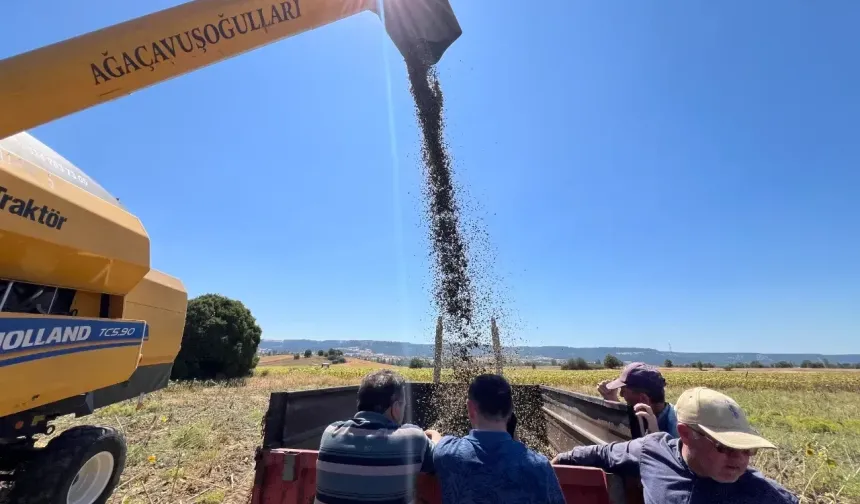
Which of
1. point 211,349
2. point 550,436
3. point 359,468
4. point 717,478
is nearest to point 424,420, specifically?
point 550,436

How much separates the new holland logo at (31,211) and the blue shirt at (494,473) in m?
2.85

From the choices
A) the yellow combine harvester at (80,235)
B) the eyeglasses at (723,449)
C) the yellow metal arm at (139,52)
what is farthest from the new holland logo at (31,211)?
the eyeglasses at (723,449)

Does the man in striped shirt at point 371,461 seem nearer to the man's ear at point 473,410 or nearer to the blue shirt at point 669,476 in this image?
the man's ear at point 473,410

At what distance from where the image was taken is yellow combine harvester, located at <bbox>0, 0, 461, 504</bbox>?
257cm

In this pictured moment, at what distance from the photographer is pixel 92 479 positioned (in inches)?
146

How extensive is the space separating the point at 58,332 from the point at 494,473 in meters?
3.02

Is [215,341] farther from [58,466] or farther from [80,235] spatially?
[80,235]

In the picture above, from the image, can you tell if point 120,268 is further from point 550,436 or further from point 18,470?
point 550,436

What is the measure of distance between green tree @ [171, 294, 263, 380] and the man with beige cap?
23451 millimetres

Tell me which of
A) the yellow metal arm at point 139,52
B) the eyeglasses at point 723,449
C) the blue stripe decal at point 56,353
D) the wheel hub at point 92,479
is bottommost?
the wheel hub at point 92,479

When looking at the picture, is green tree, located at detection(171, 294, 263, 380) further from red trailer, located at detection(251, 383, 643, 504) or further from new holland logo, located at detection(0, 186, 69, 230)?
new holland logo, located at detection(0, 186, 69, 230)

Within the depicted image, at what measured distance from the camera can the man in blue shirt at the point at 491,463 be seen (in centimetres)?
169

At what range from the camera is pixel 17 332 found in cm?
262

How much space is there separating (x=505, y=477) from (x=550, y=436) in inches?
146
